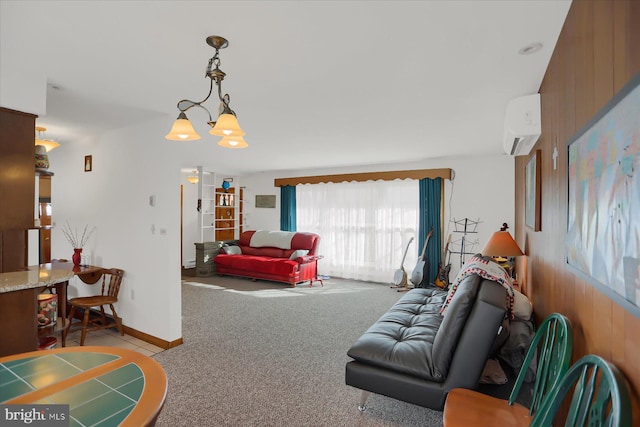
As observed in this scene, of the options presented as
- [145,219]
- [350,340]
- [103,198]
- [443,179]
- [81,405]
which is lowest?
[350,340]

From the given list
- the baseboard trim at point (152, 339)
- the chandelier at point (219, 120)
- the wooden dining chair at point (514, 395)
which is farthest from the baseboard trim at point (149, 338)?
the wooden dining chair at point (514, 395)

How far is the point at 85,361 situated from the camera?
1291 millimetres

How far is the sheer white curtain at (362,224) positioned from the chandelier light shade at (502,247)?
299 centimetres

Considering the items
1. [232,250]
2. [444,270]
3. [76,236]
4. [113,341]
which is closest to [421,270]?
[444,270]

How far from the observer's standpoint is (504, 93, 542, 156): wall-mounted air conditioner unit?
234 cm

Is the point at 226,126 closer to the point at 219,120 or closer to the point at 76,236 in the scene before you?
the point at 219,120

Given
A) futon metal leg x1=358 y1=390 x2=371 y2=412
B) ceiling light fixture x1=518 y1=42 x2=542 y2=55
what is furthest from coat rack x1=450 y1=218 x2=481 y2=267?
ceiling light fixture x1=518 y1=42 x2=542 y2=55

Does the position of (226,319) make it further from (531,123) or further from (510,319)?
(531,123)

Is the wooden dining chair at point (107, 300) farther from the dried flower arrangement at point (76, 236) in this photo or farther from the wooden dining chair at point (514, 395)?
the wooden dining chair at point (514, 395)

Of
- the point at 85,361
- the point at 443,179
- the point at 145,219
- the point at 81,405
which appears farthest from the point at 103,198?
the point at 443,179

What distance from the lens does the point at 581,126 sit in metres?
1.31

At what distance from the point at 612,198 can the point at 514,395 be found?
1134 mm

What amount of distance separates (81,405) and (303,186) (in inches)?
251

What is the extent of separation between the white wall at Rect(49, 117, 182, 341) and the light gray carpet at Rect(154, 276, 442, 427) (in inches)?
21.9
